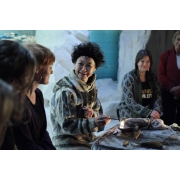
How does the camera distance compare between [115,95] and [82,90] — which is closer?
[82,90]

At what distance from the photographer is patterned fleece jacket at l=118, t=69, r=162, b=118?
6.96 ft

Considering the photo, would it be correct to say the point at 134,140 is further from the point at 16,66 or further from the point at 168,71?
the point at 16,66

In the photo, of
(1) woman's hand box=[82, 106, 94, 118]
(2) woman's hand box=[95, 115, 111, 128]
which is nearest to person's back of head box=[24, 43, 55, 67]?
(1) woman's hand box=[82, 106, 94, 118]

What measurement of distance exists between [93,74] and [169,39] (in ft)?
1.91

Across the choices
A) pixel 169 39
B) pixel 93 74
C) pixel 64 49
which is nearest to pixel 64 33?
pixel 64 49

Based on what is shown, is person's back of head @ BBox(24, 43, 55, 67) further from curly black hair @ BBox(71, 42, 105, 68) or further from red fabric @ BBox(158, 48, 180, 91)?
red fabric @ BBox(158, 48, 180, 91)

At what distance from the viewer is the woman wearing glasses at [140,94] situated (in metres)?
2.12

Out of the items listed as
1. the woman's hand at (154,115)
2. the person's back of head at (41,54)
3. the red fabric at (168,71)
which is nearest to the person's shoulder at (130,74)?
the red fabric at (168,71)

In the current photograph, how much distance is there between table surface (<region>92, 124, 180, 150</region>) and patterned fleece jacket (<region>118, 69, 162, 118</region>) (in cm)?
14
